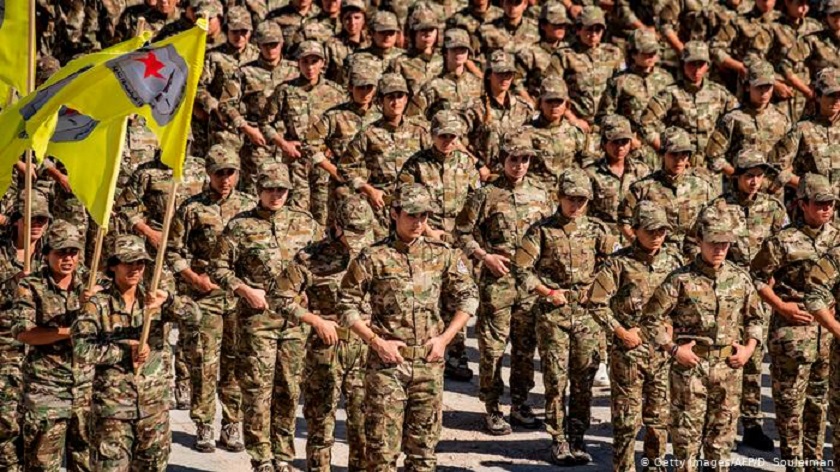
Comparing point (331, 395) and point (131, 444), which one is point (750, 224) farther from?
point (131, 444)

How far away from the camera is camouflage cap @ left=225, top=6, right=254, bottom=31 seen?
68.1 ft

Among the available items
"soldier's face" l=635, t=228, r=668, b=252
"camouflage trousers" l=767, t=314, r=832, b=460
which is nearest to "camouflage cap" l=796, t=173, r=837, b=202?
"camouflage trousers" l=767, t=314, r=832, b=460

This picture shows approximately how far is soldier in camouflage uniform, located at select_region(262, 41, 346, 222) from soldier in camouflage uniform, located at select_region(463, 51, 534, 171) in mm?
1458

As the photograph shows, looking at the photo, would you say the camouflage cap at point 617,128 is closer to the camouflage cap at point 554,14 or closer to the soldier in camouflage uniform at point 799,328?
the soldier in camouflage uniform at point 799,328

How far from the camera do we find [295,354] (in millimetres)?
16109

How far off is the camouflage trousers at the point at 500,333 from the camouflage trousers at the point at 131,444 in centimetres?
389

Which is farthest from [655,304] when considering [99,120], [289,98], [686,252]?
[289,98]

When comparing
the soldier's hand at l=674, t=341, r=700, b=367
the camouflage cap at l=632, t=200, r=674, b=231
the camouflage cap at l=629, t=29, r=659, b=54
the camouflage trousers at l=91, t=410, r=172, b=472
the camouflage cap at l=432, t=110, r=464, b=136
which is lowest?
the camouflage trousers at l=91, t=410, r=172, b=472

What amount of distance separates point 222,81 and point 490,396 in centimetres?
522

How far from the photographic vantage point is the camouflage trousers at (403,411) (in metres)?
14.8

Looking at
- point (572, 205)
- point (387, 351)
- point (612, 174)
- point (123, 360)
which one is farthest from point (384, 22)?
point (123, 360)

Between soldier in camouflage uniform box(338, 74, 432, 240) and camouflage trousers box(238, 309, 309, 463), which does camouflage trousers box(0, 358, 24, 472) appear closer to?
camouflage trousers box(238, 309, 309, 463)

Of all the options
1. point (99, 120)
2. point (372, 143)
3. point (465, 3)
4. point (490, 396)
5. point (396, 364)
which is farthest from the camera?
point (465, 3)

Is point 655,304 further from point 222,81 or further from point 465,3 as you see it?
point 465,3
